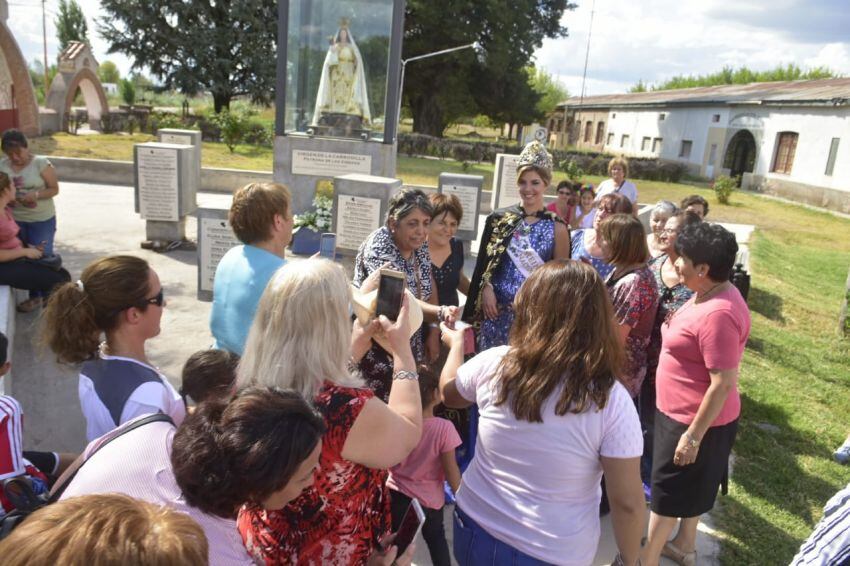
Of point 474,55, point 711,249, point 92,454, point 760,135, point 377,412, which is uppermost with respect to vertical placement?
point 474,55

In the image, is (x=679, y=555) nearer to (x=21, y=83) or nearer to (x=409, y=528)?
(x=409, y=528)

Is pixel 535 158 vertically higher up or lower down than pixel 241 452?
higher up

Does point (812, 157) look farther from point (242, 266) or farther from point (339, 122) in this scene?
point (242, 266)

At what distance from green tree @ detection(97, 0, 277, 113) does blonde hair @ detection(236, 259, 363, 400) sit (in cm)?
3001

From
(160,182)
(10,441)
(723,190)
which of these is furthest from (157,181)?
(723,190)

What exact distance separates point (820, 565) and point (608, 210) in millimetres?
3128

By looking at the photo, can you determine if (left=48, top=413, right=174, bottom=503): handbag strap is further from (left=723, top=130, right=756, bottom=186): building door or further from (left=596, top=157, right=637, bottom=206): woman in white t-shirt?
(left=723, top=130, right=756, bottom=186): building door

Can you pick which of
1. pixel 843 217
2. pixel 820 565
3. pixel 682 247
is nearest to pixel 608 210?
pixel 682 247

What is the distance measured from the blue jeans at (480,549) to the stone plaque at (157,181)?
24.2 ft

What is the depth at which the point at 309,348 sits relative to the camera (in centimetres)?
160

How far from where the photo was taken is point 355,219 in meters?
6.56

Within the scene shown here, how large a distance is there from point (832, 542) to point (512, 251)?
7.26 feet

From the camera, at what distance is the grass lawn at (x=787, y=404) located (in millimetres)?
3521

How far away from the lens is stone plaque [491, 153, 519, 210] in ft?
34.3
